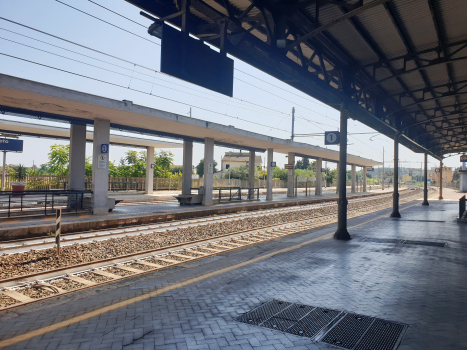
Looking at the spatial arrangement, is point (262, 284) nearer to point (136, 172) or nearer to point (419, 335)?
point (419, 335)

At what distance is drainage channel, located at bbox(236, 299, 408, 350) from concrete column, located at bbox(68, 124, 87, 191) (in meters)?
14.4

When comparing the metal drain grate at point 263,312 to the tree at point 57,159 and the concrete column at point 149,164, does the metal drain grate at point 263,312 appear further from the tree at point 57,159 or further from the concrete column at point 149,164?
the tree at point 57,159

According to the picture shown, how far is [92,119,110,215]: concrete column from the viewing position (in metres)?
15.5

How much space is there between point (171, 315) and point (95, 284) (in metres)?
2.31

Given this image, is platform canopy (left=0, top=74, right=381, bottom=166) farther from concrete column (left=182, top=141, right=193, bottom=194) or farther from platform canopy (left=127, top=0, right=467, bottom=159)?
platform canopy (left=127, top=0, right=467, bottom=159)

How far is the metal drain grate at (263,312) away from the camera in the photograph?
432cm

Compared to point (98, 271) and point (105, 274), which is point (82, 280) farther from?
point (98, 271)

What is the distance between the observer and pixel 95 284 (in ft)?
19.9

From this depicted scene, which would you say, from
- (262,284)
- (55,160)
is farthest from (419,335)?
(55,160)

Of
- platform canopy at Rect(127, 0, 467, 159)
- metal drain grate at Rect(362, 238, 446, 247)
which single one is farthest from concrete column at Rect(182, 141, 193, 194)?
metal drain grate at Rect(362, 238, 446, 247)

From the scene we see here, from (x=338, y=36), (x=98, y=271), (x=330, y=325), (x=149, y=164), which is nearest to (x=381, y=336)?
(x=330, y=325)

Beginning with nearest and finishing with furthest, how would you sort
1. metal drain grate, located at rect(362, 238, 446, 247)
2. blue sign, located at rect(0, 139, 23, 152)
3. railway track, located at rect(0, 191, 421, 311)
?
1. railway track, located at rect(0, 191, 421, 311)
2. metal drain grate, located at rect(362, 238, 446, 247)
3. blue sign, located at rect(0, 139, 23, 152)

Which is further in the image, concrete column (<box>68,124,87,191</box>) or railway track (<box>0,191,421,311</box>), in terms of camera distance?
concrete column (<box>68,124,87,191</box>)

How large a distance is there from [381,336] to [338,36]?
7.03 meters
